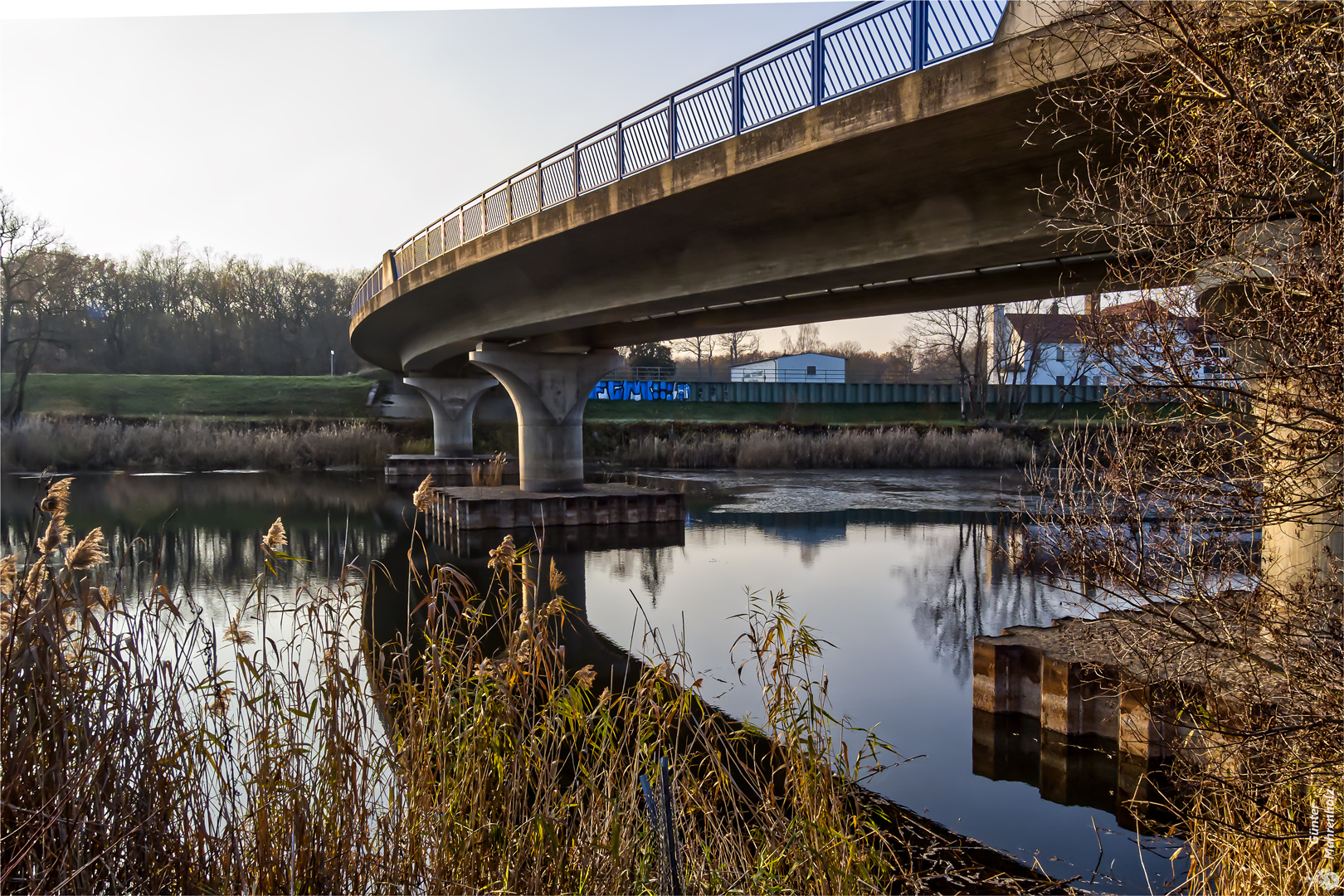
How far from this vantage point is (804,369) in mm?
76375

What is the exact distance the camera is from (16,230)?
2772cm

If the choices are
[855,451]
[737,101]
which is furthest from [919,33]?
[855,451]

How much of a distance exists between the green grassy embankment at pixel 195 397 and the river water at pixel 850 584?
1526 cm

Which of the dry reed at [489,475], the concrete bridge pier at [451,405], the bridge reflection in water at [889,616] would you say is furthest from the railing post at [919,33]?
the concrete bridge pier at [451,405]

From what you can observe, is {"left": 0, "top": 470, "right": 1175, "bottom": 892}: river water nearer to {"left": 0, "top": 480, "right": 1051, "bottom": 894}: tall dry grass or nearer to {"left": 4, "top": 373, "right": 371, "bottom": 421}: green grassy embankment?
{"left": 0, "top": 480, "right": 1051, "bottom": 894}: tall dry grass

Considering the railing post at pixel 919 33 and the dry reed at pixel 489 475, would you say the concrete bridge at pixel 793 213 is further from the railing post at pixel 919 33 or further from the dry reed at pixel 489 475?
the dry reed at pixel 489 475

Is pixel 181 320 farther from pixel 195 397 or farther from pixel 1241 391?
pixel 1241 391

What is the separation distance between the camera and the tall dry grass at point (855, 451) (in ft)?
122

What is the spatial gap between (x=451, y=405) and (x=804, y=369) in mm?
45414

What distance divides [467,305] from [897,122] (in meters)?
15.7

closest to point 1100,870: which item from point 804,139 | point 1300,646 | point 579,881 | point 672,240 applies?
point 1300,646

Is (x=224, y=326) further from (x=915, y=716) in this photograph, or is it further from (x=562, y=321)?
(x=915, y=716)

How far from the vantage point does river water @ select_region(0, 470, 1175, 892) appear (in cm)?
680

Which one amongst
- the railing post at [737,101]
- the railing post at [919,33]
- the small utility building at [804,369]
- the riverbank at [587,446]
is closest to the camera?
the railing post at [919,33]
